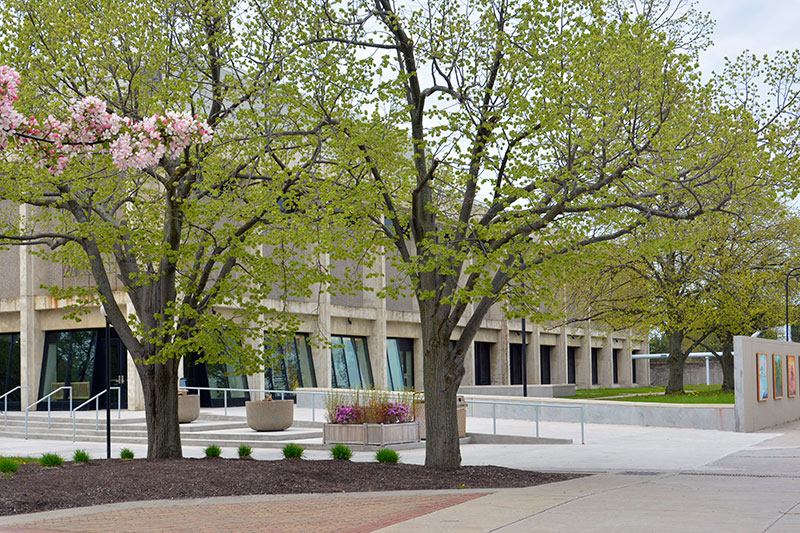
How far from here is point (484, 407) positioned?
101 feet

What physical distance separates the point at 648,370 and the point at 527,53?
75954 millimetres

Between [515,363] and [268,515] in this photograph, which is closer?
[268,515]

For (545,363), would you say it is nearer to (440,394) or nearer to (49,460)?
(440,394)

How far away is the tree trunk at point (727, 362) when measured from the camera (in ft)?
137

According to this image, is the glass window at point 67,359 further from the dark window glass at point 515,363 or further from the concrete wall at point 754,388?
the dark window glass at point 515,363

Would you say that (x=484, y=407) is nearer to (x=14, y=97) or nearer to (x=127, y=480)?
(x=127, y=480)

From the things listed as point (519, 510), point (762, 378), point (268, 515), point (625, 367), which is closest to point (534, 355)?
point (625, 367)

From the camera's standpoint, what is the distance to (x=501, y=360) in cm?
5428

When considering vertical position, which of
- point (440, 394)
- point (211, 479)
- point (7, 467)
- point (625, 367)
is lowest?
point (625, 367)

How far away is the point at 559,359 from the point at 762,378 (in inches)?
1470

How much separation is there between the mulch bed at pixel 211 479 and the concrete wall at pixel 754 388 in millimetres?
11556

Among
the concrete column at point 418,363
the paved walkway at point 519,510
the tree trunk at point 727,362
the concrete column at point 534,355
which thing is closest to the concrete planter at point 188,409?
the paved walkway at point 519,510

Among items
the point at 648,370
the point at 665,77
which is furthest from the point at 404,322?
the point at 648,370

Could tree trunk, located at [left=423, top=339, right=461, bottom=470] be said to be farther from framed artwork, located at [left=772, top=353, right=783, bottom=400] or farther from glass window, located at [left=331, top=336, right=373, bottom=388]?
glass window, located at [left=331, top=336, right=373, bottom=388]
